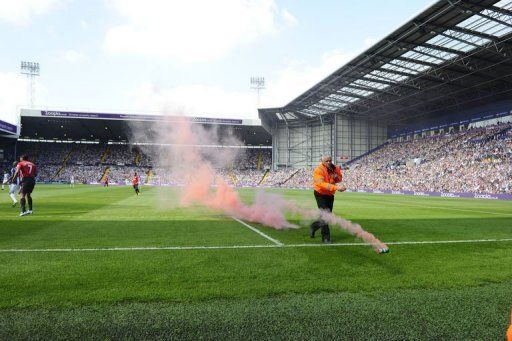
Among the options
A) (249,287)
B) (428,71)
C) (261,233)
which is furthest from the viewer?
(428,71)

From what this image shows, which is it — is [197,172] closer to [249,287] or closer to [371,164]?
[249,287]

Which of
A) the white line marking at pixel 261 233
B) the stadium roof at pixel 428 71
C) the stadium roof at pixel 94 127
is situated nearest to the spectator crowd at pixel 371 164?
the stadium roof at pixel 94 127

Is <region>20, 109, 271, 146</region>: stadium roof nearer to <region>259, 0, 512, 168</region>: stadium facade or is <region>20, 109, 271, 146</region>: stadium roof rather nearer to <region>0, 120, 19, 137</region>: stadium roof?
<region>0, 120, 19, 137</region>: stadium roof

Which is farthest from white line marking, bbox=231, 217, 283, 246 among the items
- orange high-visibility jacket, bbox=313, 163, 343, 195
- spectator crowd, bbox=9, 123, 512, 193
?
spectator crowd, bbox=9, 123, 512, 193

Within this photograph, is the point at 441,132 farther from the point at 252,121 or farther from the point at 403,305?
the point at 403,305

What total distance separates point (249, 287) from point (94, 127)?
210ft

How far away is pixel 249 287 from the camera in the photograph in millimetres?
4496

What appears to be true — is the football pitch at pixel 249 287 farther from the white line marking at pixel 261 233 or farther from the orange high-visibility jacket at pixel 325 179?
the orange high-visibility jacket at pixel 325 179

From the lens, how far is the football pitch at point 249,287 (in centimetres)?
334

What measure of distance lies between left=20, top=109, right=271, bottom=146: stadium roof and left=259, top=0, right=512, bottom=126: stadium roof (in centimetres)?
751

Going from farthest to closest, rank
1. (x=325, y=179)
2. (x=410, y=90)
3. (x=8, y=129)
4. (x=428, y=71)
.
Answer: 1. (x=8, y=129)
2. (x=410, y=90)
3. (x=428, y=71)
4. (x=325, y=179)

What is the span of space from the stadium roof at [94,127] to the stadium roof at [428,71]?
751cm

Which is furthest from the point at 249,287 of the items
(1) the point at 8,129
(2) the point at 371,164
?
(1) the point at 8,129

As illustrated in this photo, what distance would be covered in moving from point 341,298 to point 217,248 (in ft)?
10.6
